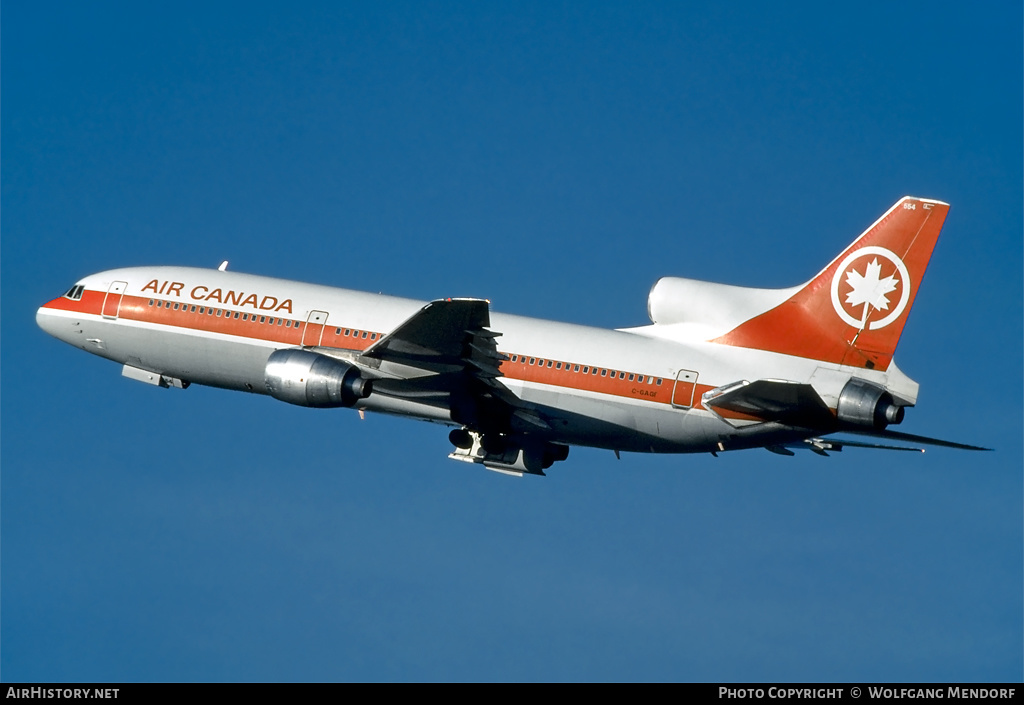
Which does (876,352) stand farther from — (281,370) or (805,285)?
(281,370)

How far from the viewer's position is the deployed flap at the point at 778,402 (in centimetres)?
4244

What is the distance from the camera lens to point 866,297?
4450 cm

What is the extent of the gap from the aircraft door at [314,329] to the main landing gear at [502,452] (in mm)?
5867

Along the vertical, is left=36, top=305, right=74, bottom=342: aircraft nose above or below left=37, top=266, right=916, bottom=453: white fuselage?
above

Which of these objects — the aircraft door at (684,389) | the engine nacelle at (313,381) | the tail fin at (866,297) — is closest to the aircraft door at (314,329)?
the engine nacelle at (313,381)

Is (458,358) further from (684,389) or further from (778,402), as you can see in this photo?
(778,402)

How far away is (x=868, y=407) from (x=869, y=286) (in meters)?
4.38

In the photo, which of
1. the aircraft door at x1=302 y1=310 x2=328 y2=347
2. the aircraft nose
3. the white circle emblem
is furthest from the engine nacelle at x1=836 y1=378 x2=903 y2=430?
the aircraft nose

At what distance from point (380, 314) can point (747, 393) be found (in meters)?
13.5

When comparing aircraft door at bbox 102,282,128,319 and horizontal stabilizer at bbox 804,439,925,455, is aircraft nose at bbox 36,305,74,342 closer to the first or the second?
aircraft door at bbox 102,282,128,319

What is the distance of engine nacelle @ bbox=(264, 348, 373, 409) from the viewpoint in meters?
45.3

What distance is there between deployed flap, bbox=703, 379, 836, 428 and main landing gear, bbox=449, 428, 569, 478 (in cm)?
805

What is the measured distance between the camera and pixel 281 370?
150 ft
